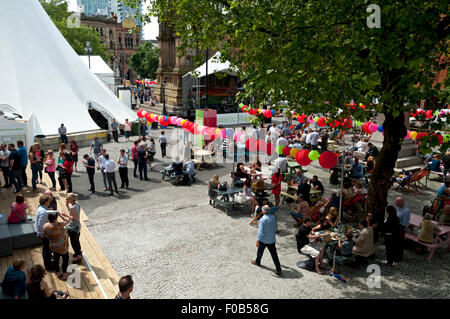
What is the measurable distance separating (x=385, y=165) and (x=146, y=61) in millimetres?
71713

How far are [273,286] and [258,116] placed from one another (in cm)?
453

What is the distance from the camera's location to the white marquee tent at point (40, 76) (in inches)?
802

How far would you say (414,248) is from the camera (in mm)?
8938

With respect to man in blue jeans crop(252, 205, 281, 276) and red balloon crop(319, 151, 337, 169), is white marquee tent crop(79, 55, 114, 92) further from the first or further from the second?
man in blue jeans crop(252, 205, 281, 276)

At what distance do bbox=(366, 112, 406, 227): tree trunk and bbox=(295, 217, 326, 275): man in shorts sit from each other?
230 centimetres

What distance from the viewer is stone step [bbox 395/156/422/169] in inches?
621

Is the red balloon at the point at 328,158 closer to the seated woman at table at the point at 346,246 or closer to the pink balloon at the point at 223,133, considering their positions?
the seated woman at table at the point at 346,246

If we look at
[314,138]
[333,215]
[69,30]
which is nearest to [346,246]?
[333,215]

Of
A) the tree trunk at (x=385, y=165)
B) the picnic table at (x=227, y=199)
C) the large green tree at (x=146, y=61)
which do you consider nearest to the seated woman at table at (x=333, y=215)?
the tree trunk at (x=385, y=165)

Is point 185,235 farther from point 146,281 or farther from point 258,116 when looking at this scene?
point 258,116

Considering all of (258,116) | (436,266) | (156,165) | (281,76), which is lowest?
→ (436,266)

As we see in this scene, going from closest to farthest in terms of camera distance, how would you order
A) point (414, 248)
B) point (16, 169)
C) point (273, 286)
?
point (273, 286)
point (414, 248)
point (16, 169)

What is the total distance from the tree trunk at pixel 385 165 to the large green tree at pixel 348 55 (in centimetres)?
2
